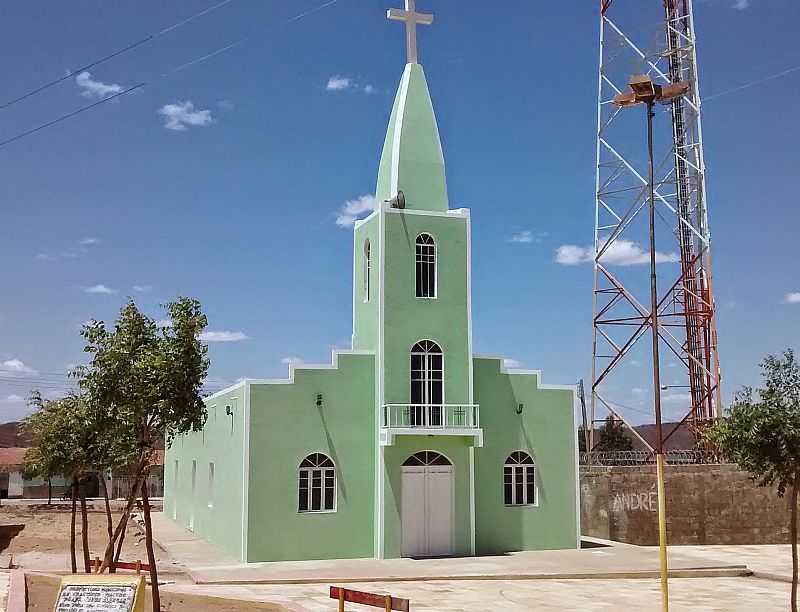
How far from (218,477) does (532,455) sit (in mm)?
9130

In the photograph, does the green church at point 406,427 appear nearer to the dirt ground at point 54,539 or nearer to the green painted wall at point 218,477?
the green painted wall at point 218,477

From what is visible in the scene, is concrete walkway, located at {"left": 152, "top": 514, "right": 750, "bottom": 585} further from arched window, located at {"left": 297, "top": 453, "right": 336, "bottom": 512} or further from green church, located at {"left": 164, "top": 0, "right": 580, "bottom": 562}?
arched window, located at {"left": 297, "top": 453, "right": 336, "bottom": 512}

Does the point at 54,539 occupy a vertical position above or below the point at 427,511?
below

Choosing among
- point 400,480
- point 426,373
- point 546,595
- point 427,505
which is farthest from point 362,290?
point 546,595

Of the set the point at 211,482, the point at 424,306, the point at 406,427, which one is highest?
the point at 424,306

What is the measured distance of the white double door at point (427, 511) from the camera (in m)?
23.6

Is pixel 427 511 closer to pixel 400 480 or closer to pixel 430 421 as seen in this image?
pixel 400 480

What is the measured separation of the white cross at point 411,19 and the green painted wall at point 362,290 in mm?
5122

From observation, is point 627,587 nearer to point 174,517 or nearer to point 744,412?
point 744,412

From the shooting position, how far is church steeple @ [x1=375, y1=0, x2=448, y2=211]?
82.6 feet

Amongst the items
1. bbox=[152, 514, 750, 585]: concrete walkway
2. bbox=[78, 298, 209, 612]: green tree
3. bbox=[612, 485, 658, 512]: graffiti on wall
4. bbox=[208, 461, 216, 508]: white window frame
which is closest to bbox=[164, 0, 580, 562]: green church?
bbox=[152, 514, 750, 585]: concrete walkway

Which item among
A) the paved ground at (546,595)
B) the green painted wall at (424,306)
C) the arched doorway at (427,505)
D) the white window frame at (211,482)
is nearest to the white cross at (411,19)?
the green painted wall at (424,306)

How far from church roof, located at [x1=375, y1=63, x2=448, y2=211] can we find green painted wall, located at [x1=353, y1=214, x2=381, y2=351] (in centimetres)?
114

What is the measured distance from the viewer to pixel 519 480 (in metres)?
25.3
